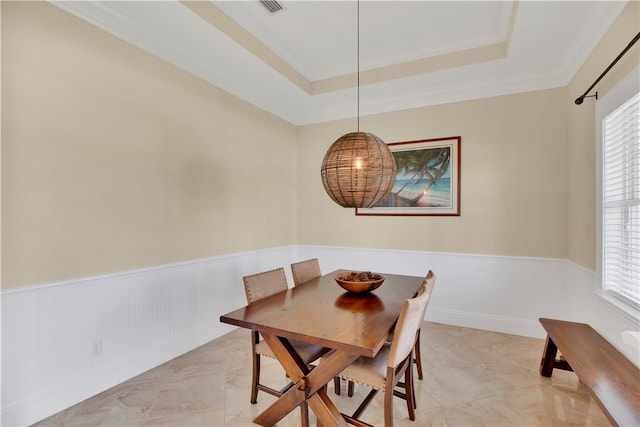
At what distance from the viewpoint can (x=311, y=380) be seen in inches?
63.9

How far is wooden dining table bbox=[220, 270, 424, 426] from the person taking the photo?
143 cm

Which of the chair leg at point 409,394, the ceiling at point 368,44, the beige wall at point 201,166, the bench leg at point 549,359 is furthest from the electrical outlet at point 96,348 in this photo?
the bench leg at point 549,359

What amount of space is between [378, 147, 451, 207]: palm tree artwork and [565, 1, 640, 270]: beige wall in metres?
1.15

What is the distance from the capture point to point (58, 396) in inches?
76.0

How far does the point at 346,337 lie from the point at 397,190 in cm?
→ 268

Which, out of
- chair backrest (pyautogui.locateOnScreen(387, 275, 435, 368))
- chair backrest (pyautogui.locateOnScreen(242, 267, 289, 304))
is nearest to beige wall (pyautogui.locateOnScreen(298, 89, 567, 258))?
chair backrest (pyautogui.locateOnScreen(242, 267, 289, 304))

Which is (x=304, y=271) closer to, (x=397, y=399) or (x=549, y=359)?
(x=397, y=399)

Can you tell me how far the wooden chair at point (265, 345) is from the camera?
74.6 inches

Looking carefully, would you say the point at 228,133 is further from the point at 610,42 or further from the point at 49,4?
the point at 610,42

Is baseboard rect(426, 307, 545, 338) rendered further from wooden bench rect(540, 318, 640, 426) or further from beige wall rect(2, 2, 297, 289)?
beige wall rect(2, 2, 297, 289)

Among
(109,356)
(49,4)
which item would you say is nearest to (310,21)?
(49,4)

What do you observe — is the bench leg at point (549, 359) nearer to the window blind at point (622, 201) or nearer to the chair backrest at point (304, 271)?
the window blind at point (622, 201)

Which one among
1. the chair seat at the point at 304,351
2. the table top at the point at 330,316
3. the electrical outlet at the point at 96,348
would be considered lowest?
the electrical outlet at the point at 96,348

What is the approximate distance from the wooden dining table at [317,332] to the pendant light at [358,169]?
0.72m
